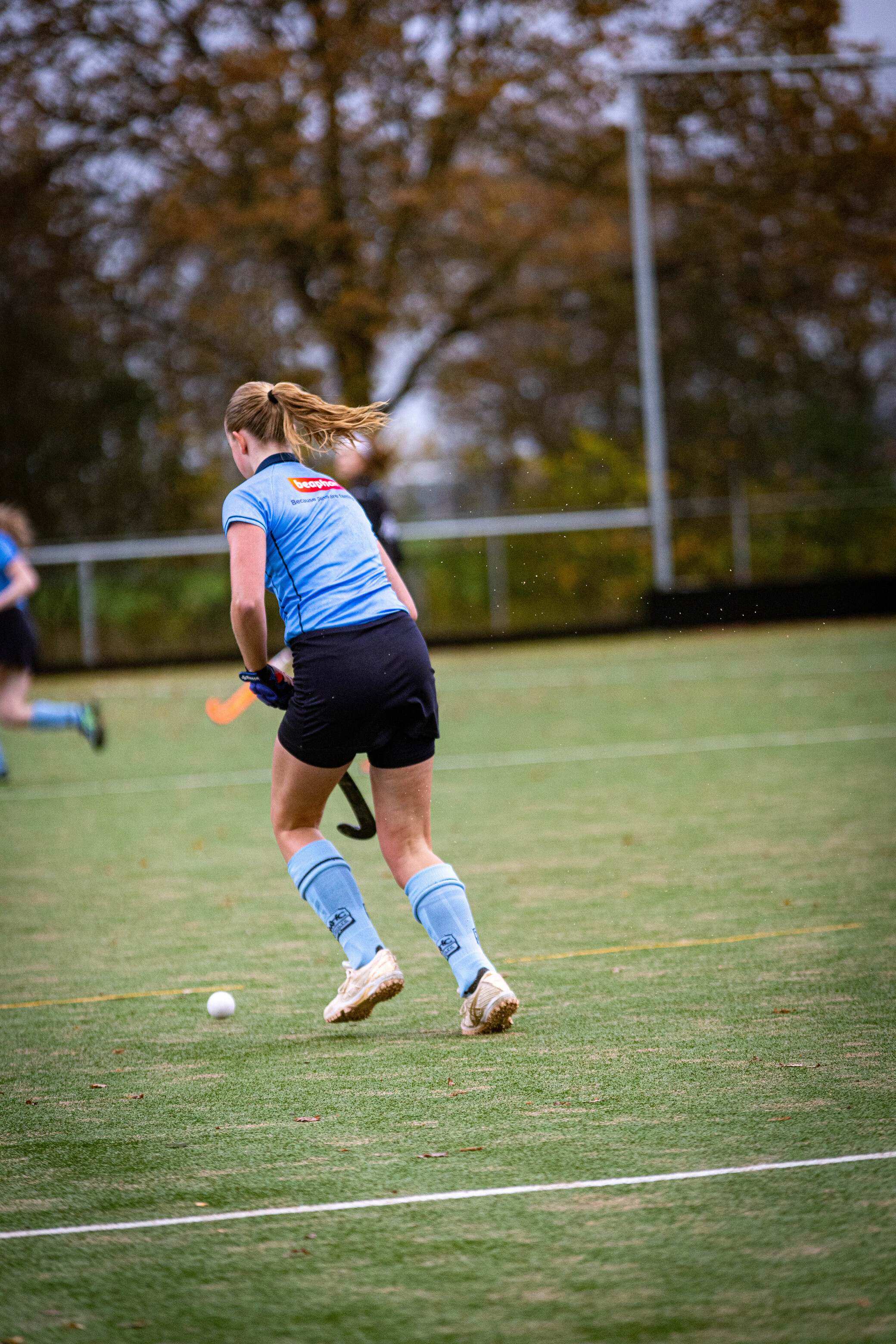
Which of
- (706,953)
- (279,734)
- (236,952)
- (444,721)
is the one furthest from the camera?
(444,721)

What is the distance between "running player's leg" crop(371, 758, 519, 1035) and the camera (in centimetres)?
478

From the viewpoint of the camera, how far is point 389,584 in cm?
492

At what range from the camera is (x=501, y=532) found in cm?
2523

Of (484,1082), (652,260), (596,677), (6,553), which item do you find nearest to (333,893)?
(484,1082)

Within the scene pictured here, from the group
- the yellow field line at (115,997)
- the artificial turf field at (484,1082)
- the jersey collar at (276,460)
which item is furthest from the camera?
the yellow field line at (115,997)

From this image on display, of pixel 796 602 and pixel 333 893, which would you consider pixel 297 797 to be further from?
pixel 796 602

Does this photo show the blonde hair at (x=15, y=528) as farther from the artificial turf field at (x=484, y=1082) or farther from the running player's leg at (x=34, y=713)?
the artificial turf field at (x=484, y=1082)

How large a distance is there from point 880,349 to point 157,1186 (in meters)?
23.5

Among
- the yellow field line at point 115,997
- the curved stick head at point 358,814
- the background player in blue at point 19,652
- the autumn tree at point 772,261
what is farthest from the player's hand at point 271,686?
the autumn tree at point 772,261

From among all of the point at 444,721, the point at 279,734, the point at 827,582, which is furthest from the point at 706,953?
the point at 827,582

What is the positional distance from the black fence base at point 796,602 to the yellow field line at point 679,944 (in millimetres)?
17131

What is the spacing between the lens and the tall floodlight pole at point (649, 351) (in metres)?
23.0

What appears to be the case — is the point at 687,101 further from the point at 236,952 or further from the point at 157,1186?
the point at 157,1186

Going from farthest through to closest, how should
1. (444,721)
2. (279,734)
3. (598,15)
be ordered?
(598,15) < (444,721) < (279,734)
